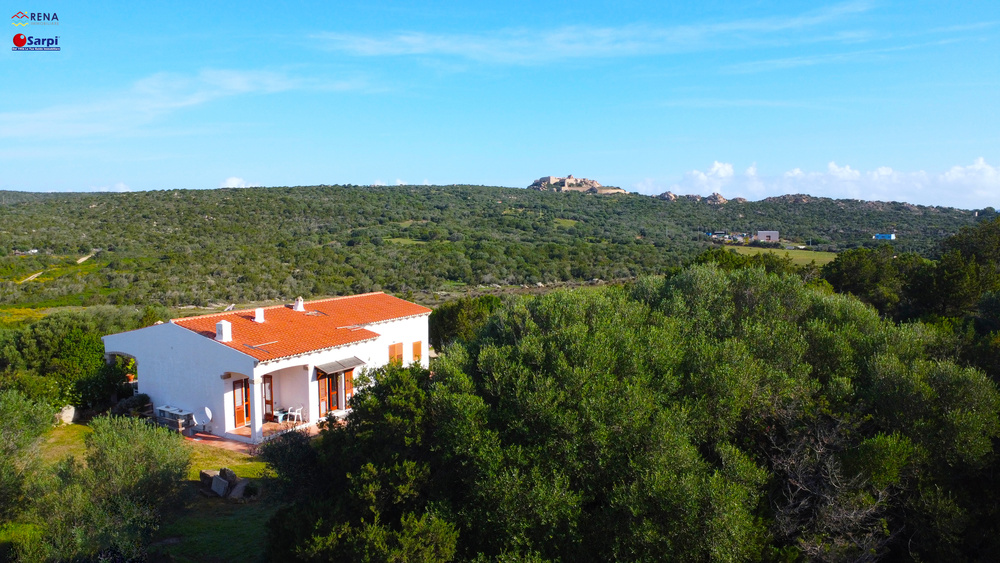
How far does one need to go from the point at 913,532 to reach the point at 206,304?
37815 mm

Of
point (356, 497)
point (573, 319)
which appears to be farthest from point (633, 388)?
point (356, 497)

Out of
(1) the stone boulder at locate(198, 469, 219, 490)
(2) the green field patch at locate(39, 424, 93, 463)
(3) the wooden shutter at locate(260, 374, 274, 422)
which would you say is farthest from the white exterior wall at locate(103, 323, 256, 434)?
(1) the stone boulder at locate(198, 469, 219, 490)

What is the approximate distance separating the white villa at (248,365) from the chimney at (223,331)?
3 centimetres

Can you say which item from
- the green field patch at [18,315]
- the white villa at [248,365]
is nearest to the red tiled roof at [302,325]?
the white villa at [248,365]

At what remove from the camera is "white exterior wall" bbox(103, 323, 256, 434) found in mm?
17344

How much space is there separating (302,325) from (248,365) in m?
3.66

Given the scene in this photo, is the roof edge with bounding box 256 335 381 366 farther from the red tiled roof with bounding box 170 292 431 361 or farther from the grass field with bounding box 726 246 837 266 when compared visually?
the grass field with bounding box 726 246 837 266

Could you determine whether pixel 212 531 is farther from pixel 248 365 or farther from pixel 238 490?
pixel 248 365

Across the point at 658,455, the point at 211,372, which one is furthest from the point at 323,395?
the point at 658,455

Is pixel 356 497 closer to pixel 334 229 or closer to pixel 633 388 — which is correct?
pixel 633 388

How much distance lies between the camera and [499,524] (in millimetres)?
8805

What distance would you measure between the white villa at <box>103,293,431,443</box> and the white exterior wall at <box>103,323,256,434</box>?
3 cm

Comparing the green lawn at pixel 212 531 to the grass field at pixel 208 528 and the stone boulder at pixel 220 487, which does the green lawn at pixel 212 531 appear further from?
the stone boulder at pixel 220 487

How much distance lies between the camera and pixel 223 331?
17406mm
